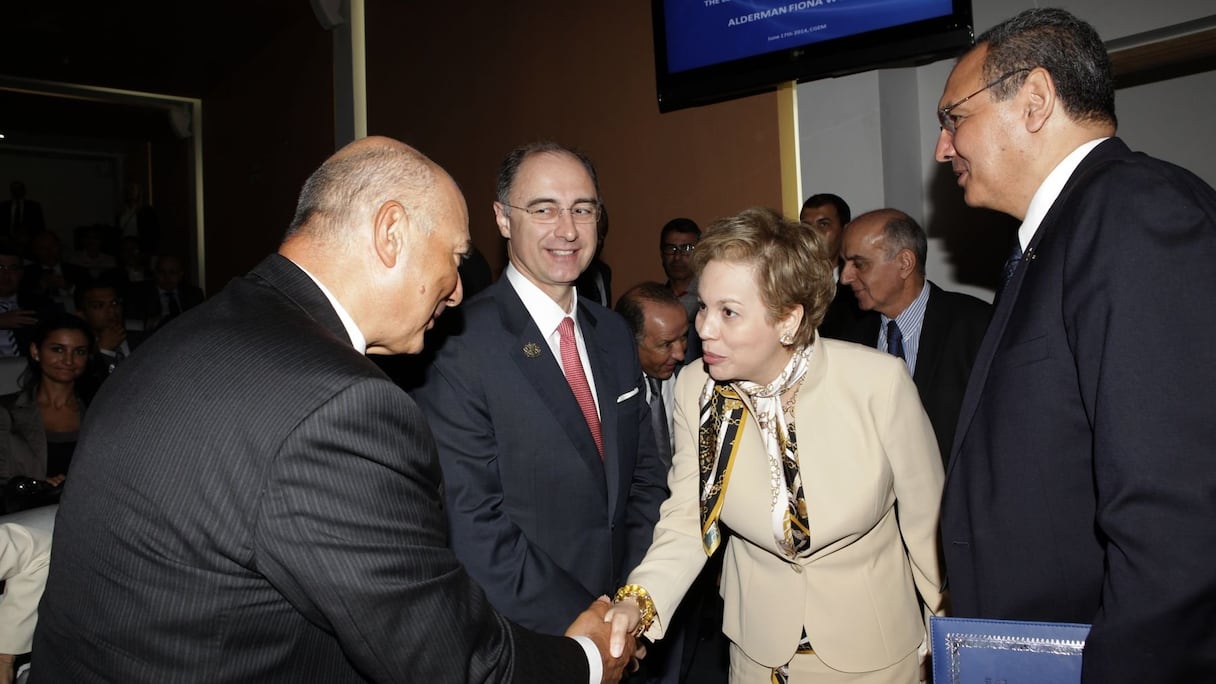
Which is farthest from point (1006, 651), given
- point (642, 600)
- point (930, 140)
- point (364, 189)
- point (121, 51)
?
point (121, 51)

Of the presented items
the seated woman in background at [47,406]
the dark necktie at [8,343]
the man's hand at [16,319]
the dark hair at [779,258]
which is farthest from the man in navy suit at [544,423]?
the man's hand at [16,319]

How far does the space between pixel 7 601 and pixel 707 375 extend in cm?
199

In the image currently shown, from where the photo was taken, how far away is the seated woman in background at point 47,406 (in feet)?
12.0

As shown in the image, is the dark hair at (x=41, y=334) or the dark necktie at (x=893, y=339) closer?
the dark necktie at (x=893, y=339)

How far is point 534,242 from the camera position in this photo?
2.11 metres

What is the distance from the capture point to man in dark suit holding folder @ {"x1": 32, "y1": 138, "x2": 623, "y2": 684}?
40.9 inches

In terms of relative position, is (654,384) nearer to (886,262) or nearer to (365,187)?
(886,262)

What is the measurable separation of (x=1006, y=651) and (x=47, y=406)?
4319mm

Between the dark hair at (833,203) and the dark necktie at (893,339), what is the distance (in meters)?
0.91

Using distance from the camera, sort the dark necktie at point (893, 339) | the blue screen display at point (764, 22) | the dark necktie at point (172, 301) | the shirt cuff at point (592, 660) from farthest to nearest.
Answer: the dark necktie at point (172, 301) < the blue screen display at point (764, 22) < the dark necktie at point (893, 339) < the shirt cuff at point (592, 660)

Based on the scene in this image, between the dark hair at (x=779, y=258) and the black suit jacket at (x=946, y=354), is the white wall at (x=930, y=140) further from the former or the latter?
the dark hair at (x=779, y=258)

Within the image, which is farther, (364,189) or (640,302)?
(640,302)

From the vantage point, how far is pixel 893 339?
334 centimetres

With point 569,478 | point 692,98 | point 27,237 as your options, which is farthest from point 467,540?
point 27,237
